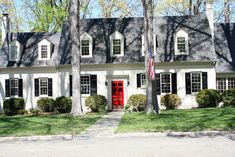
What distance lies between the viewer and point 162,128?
14328 mm

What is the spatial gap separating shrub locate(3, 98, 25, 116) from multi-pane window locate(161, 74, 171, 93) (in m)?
10.9

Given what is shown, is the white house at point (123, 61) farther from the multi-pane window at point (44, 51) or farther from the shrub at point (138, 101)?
the shrub at point (138, 101)

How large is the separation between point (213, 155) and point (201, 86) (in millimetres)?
19156

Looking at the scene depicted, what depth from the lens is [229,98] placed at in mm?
27109

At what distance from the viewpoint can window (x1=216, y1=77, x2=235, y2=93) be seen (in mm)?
29800

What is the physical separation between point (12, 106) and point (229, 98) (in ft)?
52.8

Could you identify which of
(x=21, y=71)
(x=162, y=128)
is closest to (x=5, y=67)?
(x=21, y=71)

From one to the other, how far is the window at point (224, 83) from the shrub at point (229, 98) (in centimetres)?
249

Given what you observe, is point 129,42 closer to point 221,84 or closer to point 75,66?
point 221,84

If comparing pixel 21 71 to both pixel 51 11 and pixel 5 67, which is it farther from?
pixel 51 11

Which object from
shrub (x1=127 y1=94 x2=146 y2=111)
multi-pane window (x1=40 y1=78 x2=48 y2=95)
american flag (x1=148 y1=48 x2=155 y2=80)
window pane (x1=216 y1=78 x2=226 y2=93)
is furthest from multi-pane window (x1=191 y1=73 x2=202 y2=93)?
multi-pane window (x1=40 y1=78 x2=48 y2=95)

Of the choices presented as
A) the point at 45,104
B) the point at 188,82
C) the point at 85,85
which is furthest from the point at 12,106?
the point at 188,82

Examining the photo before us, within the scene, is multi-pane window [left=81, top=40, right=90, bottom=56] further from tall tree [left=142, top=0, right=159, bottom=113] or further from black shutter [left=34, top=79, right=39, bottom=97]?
tall tree [left=142, top=0, right=159, bottom=113]

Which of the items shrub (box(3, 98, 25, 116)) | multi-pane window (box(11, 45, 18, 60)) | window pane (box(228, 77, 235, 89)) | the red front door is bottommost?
shrub (box(3, 98, 25, 116))
